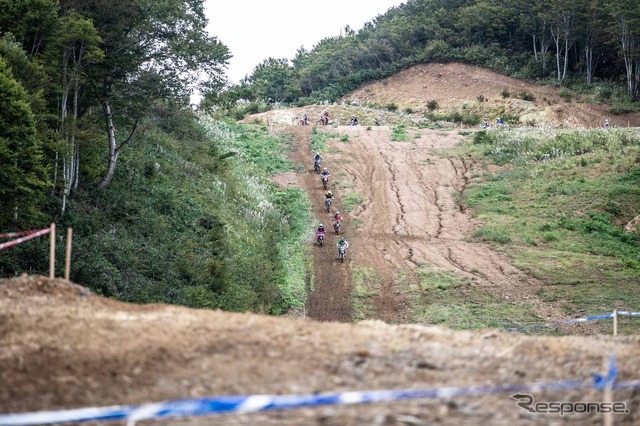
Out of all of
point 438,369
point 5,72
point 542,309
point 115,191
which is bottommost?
point 542,309

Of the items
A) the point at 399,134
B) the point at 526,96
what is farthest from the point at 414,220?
the point at 526,96

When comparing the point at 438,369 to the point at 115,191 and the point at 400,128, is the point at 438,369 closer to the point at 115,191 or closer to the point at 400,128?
the point at 115,191

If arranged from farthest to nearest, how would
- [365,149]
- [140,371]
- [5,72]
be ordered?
[365,149] < [5,72] < [140,371]

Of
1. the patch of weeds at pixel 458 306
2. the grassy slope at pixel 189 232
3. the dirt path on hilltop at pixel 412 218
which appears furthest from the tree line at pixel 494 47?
the patch of weeds at pixel 458 306

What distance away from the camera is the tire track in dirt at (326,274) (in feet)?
86.5

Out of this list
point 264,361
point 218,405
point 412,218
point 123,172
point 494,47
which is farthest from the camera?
point 494,47

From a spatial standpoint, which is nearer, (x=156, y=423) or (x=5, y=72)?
(x=156, y=423)

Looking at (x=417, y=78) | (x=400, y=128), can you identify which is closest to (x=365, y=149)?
(x=400, y=128)

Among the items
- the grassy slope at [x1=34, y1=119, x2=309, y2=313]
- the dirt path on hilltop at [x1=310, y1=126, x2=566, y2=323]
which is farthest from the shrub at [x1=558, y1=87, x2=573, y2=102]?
the grassy slope at [x1=34, y1=119, x2=309, y2=313]

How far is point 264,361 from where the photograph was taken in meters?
8.71

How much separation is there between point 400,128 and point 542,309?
30.1 m

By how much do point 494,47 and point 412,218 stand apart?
47.8 metres

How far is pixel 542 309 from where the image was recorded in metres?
25.7

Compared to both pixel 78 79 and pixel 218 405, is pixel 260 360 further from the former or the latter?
pixel 78 79
